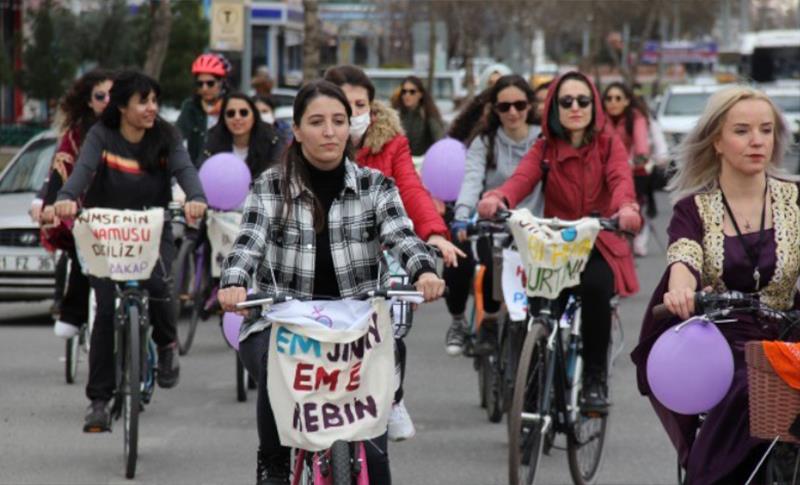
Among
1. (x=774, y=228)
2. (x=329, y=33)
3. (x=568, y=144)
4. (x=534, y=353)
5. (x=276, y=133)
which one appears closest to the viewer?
(x=774, y=228)

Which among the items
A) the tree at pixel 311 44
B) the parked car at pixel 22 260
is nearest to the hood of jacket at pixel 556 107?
the parked car at pixel 22 260

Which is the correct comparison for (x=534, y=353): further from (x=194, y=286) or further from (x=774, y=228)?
(x=194, y=286)

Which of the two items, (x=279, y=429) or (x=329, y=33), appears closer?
(x=279, y=429)

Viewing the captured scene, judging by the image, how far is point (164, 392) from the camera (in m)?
11.7

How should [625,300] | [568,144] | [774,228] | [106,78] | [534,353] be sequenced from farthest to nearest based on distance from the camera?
[625,300]
[106,78]
[568,144]
[534,353]
[774,228]

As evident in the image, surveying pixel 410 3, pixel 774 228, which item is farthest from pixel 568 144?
pixel 410 3

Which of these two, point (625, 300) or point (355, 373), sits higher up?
point (355, 373)

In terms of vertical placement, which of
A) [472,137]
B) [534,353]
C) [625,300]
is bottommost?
[625,300]

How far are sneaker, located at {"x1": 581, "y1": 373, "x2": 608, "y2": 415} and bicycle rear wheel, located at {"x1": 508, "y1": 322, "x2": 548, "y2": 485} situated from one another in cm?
45

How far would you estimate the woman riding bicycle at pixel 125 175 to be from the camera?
351 inches

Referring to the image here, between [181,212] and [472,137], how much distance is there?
7.81 ft

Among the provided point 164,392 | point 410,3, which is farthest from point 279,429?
point 410,3

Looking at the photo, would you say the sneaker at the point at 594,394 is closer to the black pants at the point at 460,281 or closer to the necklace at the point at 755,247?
the black pants at the point at 460,281

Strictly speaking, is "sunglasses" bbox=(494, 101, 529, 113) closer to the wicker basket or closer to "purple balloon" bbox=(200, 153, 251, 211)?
"purple balloon" bbox=(200, 153, 251, 211)
